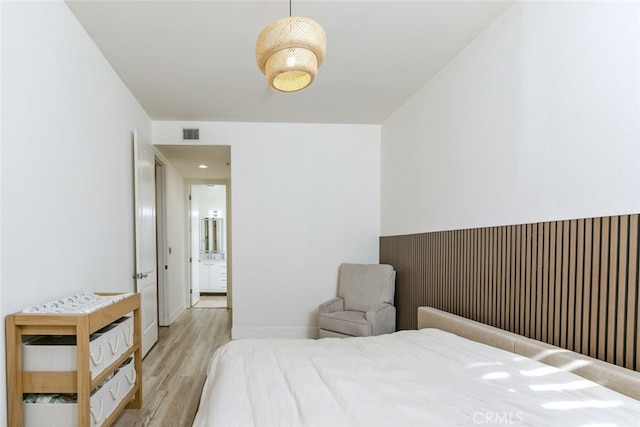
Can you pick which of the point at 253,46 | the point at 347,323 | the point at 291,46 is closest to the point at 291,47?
the point at 291,46

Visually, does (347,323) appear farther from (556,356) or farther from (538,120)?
(538,120)

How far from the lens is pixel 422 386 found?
4.71 feet

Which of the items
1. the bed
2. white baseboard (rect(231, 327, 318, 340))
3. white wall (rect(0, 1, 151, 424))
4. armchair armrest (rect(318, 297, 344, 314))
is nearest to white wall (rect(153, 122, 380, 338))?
white baseboard (rect(231, 327, 318, 340))

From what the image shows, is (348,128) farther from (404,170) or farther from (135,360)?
(135,360)

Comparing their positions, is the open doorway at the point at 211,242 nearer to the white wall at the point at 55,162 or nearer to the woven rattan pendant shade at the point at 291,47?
the white wall at the point at 55,162

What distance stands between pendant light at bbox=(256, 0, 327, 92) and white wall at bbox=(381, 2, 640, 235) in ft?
3.97

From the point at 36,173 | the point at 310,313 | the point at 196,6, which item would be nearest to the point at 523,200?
the point at 196,6

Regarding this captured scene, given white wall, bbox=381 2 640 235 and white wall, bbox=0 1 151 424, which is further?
white wall, bbox=0 1 151 424

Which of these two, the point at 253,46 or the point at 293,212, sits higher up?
the point at 253,46

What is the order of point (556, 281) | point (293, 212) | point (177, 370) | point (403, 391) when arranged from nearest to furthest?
point (403, 391) → point (556, 281) → point (177, 370) → point (293, 212)

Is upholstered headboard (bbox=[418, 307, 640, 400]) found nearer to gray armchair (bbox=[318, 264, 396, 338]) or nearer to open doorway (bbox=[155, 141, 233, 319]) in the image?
gray armchair (bbox=[318, 264, 396, 338])

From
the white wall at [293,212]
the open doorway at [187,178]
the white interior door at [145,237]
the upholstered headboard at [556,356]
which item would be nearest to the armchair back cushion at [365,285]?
the white wall at [293,212]

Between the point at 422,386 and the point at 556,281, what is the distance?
942 mm

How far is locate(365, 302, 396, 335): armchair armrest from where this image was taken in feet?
11.1
